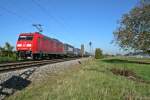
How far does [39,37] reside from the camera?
125ft

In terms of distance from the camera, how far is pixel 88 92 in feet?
32.7

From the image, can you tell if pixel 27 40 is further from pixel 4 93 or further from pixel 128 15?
pixel 4 93

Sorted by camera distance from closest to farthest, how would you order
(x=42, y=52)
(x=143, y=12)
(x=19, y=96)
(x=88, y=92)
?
(x=19, y=96), (x=88, y=92), (x=42, y=52), (x=143, y=12)

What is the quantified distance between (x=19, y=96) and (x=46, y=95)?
2.76ft

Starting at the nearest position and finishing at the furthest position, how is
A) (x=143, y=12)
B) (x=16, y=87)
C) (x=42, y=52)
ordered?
(x=16, y=87), (x=42, y=52), (x=143, y=12)

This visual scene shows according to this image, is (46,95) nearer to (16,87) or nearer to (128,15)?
(16,87)

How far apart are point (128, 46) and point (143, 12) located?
585cm

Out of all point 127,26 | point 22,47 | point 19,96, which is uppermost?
point 127,26

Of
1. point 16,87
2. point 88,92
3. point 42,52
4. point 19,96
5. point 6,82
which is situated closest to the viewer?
point 19,96

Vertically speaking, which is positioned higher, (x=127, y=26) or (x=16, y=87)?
(x=127, y=26)


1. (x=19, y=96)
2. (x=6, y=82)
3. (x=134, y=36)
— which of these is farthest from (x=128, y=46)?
(x=19, y=96)

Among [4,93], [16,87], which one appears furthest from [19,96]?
[16,87]

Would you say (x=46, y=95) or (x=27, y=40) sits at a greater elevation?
(x=27, y=40)

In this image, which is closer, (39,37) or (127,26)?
(39,37)
